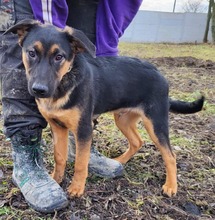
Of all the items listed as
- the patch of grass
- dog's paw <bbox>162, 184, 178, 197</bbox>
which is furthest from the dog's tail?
the patch of grass

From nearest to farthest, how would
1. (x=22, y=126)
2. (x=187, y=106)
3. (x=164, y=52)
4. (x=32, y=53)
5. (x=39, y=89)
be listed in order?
(x=39, y=89) → (x=32, y=53) → (x=22, y=126) → (x=187, y=106) → (x=164, y=52)

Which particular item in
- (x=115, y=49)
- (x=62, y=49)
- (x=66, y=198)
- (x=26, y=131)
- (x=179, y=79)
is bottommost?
(x=179, y=79)

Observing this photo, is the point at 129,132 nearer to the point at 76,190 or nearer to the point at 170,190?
the point at 170,190

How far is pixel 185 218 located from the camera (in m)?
2.89

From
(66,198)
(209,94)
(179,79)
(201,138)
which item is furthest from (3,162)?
(179,79)

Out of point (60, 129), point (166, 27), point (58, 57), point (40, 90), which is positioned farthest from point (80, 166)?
point (166, 27)

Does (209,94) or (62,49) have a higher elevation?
(62,49)

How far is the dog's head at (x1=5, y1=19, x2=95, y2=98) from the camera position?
99.0 inches

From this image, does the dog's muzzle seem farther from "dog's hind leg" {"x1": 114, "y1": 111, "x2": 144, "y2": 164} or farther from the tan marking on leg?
"dog's hind leg" {"x1": 114, "y1": 111, "x2": 144, "y2": 164}

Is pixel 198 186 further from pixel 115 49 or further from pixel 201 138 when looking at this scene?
pixel 115 49

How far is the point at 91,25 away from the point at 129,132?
1.12 metres

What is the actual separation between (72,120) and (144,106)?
0.77 m

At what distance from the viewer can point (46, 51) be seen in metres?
2.56

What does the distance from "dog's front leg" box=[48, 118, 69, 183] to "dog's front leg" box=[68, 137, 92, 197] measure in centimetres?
19
